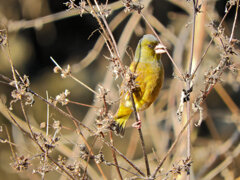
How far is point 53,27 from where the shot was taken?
856cm

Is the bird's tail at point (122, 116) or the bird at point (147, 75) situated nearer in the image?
the bird at point (147, 75)

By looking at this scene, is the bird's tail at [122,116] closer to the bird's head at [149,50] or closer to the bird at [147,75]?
the bird at [147,75]

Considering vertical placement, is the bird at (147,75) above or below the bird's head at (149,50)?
below

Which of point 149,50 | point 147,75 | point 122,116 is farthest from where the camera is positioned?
point 122,116

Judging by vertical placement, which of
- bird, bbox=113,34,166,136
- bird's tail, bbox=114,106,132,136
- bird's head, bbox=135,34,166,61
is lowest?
bird's tail, bbox=114,106,132,136

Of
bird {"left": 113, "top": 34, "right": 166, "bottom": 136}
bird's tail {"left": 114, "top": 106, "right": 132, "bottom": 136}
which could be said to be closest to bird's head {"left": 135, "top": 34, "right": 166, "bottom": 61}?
bird {"left": 113, "top": 34, "right": 166, "bottom": 136}

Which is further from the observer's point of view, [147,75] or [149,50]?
[149,50]

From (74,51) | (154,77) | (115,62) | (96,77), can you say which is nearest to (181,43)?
(154,77)

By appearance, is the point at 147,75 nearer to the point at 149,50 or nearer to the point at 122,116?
the point at 149,50

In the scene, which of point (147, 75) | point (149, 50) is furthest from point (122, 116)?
point (149, 50)

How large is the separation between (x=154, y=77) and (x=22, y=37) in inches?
235

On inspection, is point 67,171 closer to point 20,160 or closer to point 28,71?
point 20,160

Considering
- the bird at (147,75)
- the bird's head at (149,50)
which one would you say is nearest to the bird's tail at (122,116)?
the bird at (147,75)

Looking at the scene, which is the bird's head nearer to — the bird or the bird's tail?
the bird
